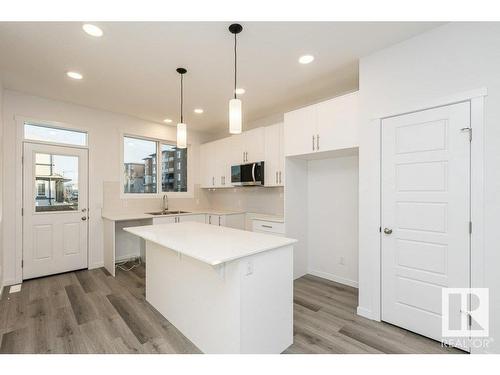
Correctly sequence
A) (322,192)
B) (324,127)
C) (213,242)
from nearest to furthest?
(213,242) < (324,127) < (322,192)

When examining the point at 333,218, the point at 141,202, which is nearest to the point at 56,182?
the point at 141,202

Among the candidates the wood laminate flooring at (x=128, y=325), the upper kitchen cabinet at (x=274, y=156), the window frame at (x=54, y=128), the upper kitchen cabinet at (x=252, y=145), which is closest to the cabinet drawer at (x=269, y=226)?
the upper kitchen cabinet at (x=274, y=156)

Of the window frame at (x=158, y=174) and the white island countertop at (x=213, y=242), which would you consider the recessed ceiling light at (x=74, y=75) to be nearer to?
the window frame at (x=158, y=174)

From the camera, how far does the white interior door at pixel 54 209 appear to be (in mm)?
3389

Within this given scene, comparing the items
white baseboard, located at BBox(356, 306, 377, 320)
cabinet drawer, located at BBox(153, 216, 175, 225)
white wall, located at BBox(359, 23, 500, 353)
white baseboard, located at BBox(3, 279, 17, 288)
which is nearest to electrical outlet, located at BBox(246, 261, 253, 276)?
white wall, located at BBox(359, 23, 500, 353)

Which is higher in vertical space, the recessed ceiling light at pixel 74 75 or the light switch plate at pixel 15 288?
the recessed ceiling light at pixel 74 75

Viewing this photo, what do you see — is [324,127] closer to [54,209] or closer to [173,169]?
[173,169]

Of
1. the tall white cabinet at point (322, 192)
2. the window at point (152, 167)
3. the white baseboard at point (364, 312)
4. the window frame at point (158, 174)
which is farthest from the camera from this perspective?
the window at point (152, 167)

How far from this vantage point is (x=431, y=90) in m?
2.02

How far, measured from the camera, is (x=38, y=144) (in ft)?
11.3

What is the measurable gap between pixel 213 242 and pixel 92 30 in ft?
7.00

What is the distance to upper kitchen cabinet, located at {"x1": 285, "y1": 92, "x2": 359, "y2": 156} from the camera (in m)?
2.63

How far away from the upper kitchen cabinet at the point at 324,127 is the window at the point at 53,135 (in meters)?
3.48

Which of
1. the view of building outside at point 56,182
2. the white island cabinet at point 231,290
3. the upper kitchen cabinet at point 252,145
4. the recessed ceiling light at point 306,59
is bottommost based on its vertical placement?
the white island cabinet at point 231,290
